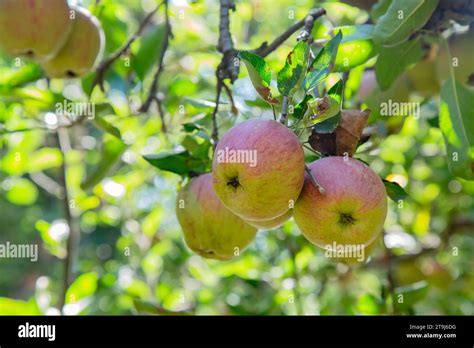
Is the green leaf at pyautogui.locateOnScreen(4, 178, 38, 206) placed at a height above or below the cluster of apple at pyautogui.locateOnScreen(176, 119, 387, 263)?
below

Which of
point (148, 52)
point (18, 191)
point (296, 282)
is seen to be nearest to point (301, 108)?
point (148, 52)

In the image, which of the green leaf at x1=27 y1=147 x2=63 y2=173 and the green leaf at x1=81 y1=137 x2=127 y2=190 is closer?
the green leaf at x1=81 y1=137 x2=127 y2=190

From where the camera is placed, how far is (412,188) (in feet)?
9.17

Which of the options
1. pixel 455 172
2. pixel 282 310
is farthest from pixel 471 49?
pixel 282 310

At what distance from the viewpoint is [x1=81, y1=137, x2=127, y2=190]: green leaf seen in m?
1.90

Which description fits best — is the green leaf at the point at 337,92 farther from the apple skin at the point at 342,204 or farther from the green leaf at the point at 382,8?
the green leaf at the point at 382,8

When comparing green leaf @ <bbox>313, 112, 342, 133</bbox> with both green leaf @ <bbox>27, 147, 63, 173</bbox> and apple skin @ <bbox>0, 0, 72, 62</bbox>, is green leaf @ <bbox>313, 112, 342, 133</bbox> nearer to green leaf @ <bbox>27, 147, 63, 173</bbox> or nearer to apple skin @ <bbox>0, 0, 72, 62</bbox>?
apple skin @ <bbox>0, 0, 72, 62</bbox>

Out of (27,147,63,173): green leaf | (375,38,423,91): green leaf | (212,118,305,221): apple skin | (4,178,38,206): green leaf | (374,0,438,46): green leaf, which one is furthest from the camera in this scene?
(4,178,38,206): green leaf

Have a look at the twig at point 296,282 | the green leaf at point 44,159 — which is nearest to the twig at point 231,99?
the twig at point 296,282

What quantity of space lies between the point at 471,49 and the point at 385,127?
1.19 ft

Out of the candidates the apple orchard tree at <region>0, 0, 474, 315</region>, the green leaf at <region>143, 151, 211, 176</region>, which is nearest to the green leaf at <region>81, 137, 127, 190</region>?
the apple orchard tree at <region>0, 0, 474, 315</region>

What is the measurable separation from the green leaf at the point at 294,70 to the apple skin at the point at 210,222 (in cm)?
39

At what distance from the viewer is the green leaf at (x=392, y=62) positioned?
5.48 feet
